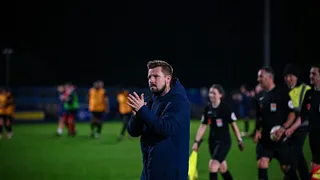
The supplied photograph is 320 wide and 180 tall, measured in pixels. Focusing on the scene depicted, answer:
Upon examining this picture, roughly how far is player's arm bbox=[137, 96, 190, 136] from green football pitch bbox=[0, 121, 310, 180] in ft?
20.1

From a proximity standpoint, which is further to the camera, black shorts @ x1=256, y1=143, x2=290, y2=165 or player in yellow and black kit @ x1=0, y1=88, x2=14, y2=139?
player in yellow and black kit @ x1=0, y1=88, x2=14, y2=139

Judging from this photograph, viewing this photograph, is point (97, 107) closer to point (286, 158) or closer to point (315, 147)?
point (286, 158)

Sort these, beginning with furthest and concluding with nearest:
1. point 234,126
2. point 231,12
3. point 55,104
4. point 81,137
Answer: point 231,12 < point 55,104 < point 81,137 < point 234,126

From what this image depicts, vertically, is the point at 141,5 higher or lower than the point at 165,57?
higher

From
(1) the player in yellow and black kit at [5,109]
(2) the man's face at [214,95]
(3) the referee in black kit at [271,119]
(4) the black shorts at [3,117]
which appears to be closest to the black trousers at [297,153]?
(3) the referee in black kit at [271,119]

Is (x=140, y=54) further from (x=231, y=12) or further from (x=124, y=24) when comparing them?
(x=231, y=12)

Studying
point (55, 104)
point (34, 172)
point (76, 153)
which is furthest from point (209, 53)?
point (34, 172)

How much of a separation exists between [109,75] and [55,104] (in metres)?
25.0

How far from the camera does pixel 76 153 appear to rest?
15.8 meters

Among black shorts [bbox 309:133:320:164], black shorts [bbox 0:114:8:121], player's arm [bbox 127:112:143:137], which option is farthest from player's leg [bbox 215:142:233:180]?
black shorts [bbox 0:114:8:121]

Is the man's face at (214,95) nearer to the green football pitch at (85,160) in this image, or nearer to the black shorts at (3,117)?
the green football pitch at (85,160)

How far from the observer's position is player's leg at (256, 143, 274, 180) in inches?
332

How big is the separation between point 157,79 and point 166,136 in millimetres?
616

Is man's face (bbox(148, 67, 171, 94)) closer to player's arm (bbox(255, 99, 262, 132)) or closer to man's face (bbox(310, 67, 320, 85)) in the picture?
man's face (bbox(310, 67, 320, 85))
